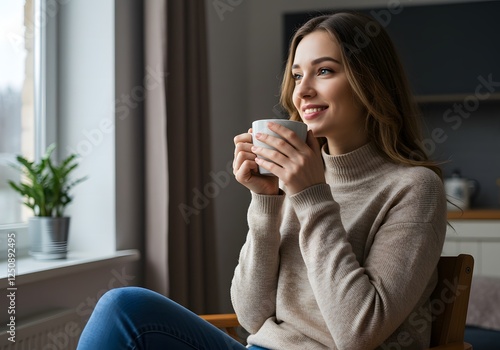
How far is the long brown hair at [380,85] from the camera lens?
1291 millimetres

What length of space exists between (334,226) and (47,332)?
982mm

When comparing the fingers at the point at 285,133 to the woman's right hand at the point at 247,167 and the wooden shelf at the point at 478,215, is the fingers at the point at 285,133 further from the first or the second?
the wooden shelf at the point at 478,215

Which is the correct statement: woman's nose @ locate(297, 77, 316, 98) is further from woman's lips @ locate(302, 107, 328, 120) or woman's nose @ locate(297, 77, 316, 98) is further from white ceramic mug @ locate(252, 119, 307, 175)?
white ceramic mug @ locate(252, 119, 307, 175)

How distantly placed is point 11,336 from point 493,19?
2.84 meters

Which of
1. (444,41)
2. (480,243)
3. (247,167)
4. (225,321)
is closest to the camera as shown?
(247,167)

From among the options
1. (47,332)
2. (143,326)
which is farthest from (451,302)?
(47,332)

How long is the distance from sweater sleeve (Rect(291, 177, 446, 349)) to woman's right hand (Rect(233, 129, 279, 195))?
0.12 metres

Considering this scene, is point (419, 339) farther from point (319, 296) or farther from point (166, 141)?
point (166, 141)

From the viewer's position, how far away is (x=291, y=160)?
1.17 metres

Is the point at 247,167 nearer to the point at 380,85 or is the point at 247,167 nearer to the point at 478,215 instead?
the point at 380,85

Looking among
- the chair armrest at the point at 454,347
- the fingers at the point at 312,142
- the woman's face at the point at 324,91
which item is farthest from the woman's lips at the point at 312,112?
the chair armrest at the point at 454,347

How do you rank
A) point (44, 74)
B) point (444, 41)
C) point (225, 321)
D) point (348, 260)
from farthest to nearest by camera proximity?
point (444, 41)
point (44, 74)
point (225, 321)
point (348, 260)

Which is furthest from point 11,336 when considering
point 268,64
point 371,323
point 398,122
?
point 268,64

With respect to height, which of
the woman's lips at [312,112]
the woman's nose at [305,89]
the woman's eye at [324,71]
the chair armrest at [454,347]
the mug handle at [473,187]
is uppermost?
the woman's eye at [324,71]
